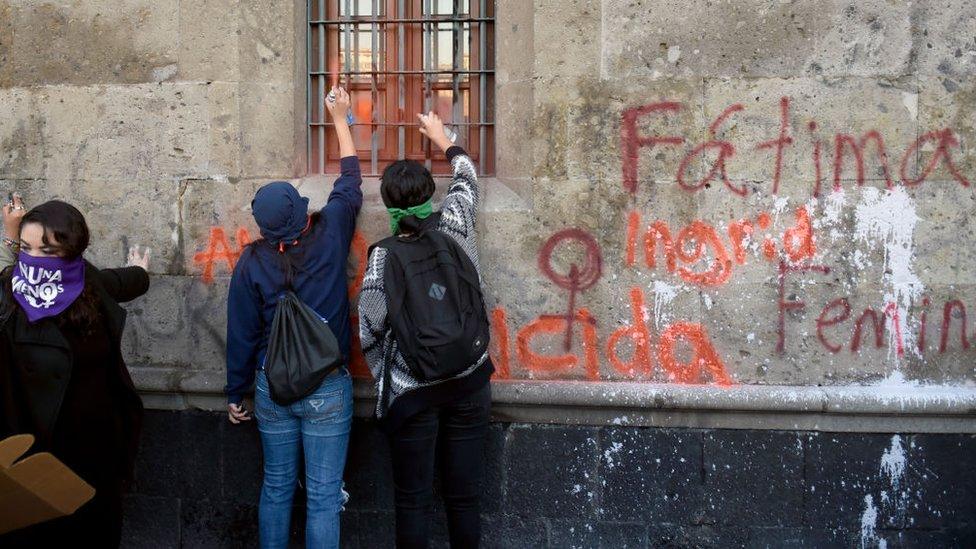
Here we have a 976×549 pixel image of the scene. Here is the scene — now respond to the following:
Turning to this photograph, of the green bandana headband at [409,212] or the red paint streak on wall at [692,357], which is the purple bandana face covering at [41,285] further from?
the red paint streak on wall at [692,357]

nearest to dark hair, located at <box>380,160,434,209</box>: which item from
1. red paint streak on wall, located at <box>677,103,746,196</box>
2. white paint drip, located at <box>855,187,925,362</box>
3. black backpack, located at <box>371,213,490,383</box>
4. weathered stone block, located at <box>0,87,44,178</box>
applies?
black backpack, located at <box>371,213,490,383</box>

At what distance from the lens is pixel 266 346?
4.17 m

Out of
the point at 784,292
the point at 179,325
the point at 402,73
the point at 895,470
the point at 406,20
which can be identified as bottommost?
the point at 895,470

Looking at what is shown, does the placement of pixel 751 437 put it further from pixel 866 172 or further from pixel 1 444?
pixel 1 444

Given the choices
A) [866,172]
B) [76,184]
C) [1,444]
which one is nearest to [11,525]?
[1,444]

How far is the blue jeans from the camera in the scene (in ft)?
13.4

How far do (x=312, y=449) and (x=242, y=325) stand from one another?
0.62 meters

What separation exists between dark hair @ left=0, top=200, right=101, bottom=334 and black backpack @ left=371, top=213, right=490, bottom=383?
121cm

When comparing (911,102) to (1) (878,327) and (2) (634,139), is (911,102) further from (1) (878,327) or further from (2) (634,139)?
(2) (634,139)

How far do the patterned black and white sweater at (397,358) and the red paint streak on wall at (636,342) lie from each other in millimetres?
809

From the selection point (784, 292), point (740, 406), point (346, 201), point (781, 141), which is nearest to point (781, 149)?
point (781, 141)

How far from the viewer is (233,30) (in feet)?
15.8

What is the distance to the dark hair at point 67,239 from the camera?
3764 millimetres

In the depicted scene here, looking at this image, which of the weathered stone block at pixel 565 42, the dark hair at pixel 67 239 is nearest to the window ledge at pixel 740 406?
the dark hair at pixel 67 239
